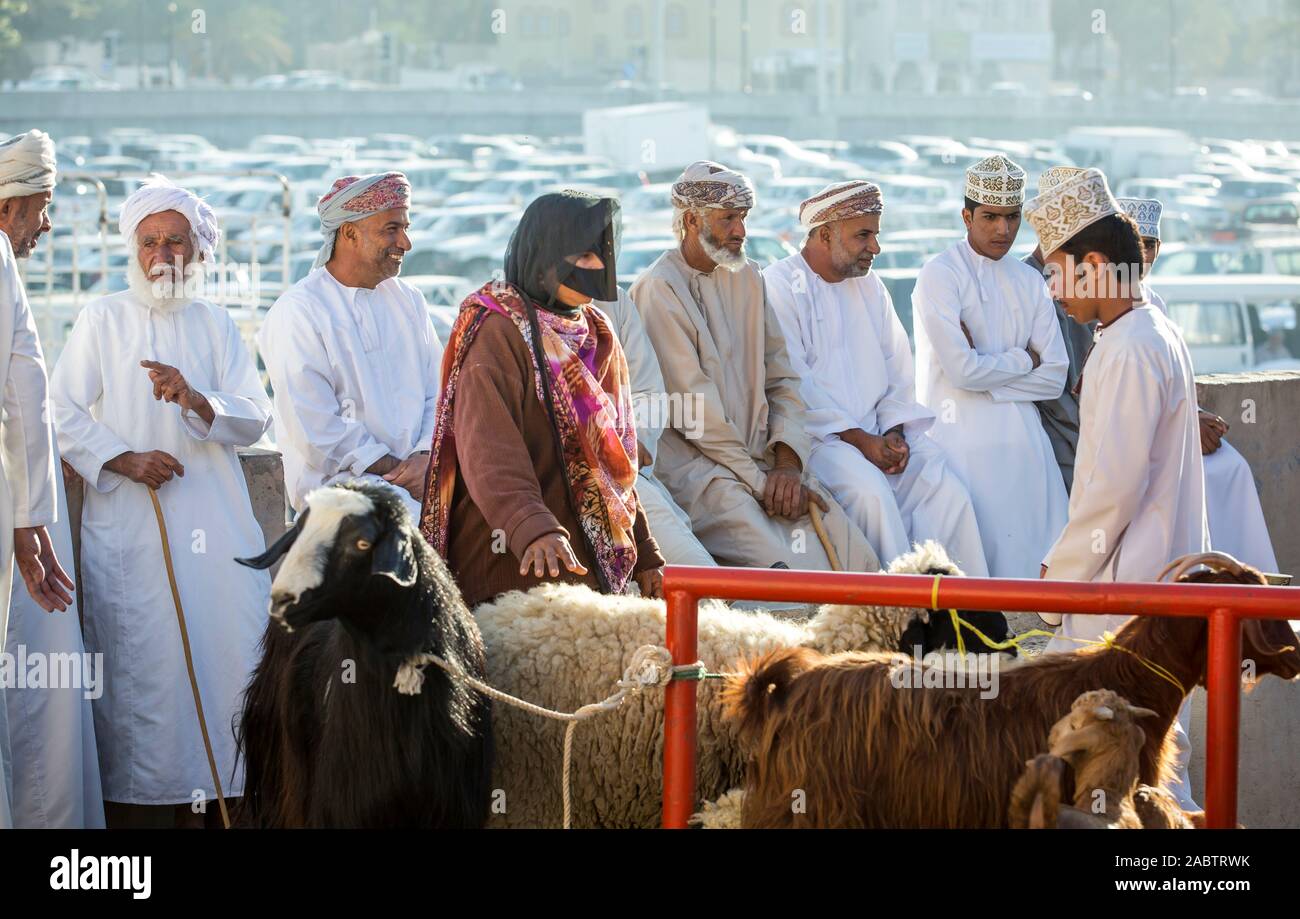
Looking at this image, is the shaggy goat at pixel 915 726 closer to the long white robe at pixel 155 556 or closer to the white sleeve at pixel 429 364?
the long white robe at pixel 155 556

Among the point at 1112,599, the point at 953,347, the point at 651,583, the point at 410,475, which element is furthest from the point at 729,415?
the point at 1112,599

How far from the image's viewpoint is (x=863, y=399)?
713 centimetres

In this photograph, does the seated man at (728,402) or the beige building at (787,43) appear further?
the beige building at (787,43)

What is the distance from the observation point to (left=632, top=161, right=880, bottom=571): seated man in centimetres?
645

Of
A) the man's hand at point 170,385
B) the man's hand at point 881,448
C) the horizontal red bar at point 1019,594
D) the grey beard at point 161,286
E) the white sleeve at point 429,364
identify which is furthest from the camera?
the man's hand at point 881,448

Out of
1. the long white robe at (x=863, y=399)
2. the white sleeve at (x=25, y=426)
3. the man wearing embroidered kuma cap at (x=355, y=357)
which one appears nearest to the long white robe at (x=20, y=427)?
the white sleeve at (x=25, y=426)

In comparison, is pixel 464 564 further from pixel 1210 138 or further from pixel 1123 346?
pixel 1210 138

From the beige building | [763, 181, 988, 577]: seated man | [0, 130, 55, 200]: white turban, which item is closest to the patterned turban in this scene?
[763, 181, 988, 577]: seated man

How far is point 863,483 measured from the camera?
22.1 ft

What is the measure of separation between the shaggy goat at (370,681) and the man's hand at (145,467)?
169cm

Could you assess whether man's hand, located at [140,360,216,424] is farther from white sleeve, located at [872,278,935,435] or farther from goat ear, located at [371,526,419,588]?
white sleeve, located at [872,278,935,435]

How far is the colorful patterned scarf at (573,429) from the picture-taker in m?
4.20

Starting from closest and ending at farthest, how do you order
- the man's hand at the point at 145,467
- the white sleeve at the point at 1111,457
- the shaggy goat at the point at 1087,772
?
the shaggy goat at the point at 1087,772
the white sleeve at the point at 1111,457
the man's hand at the point at 145,467

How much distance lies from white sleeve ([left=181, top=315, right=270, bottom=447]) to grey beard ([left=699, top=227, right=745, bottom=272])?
6.33 ft
